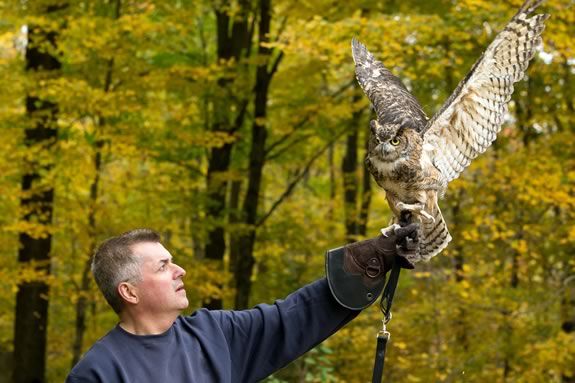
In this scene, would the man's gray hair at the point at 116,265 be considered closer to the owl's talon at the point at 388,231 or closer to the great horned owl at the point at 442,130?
the owl's talon at the point at 388,231

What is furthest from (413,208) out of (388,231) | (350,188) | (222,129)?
(350,188)

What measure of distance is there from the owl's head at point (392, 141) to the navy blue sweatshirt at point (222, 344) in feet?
1.55

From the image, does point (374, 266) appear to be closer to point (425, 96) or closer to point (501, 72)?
point (501, 72)

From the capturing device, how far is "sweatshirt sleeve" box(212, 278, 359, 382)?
2330mm

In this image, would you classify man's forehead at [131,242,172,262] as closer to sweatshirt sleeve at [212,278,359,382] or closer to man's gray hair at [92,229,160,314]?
man's gray hair at [92,229,160,314]

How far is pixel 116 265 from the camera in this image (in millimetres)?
2232

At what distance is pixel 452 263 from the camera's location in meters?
9.88

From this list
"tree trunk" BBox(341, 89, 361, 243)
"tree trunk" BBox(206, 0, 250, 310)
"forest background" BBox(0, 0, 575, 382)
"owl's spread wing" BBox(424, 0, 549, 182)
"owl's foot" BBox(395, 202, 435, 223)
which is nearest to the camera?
"owl's foot" BBox(395, 202, 435, 223)

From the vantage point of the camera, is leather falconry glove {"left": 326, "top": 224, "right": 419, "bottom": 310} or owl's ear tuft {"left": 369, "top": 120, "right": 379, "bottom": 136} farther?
owl's ear tuft {"left": 369, "top": 120, "right": 379, "bottom": 136}

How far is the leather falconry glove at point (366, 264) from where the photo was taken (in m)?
2.24

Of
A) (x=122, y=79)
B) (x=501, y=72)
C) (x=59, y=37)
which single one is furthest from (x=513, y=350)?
(x=501, y=72)

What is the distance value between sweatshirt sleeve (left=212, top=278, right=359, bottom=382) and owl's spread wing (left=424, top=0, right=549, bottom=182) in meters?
0.62

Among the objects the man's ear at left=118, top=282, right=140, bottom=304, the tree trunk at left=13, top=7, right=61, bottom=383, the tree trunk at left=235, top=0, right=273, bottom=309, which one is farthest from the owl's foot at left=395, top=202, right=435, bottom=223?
the tree trunk at left=235, top=0, right=273, bottom=309

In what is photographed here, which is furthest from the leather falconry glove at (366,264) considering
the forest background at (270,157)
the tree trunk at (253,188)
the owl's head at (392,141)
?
the tree trunk at (253,188)
